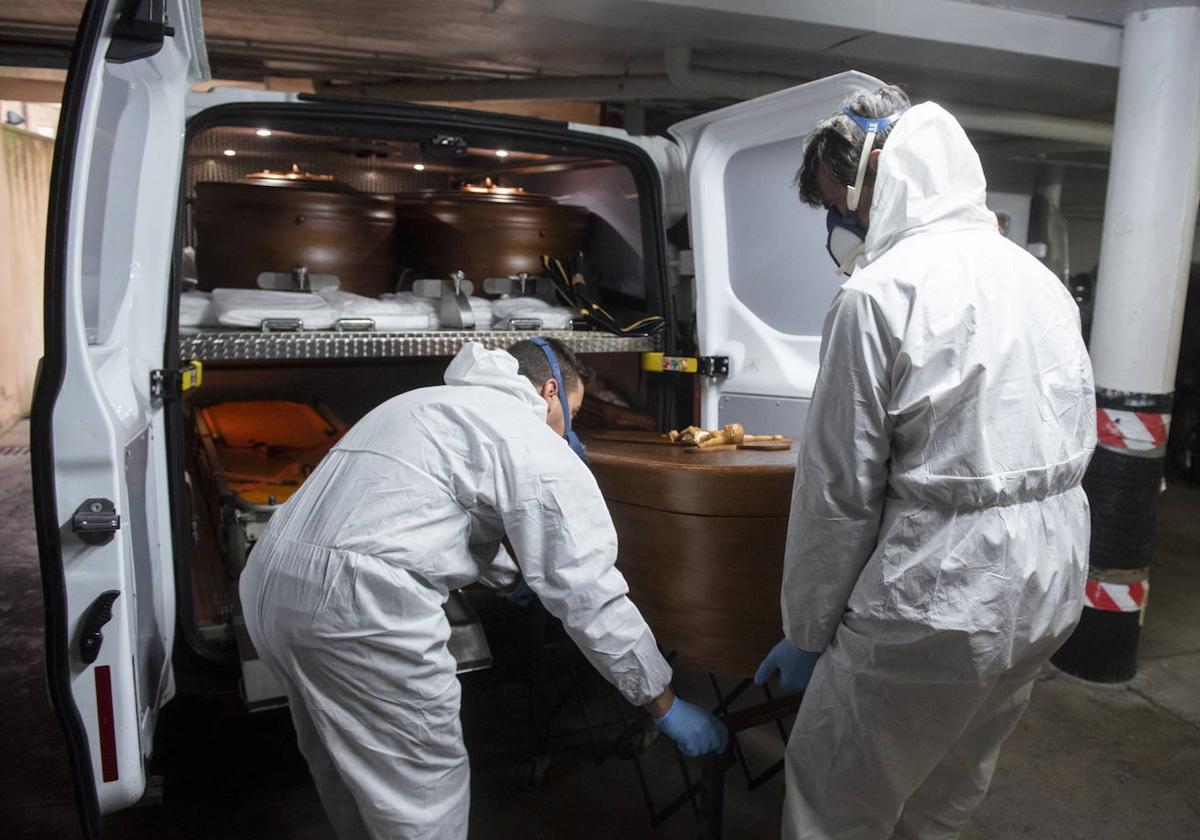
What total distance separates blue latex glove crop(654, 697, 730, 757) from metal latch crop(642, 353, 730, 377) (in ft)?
4.58

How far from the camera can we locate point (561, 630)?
290 cm

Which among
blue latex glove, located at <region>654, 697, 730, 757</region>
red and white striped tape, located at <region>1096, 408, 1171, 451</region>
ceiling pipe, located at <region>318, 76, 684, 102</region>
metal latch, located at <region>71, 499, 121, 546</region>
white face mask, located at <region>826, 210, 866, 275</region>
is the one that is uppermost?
ceiling pipe, located at <region>318, 76, 684, 102</region>

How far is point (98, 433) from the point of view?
1.58 metres

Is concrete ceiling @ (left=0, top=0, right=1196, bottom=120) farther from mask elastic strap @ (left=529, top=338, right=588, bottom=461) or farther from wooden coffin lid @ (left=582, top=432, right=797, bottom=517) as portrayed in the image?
wooden coffin lid @ (left=582, top=432, right=797, bottom=517)

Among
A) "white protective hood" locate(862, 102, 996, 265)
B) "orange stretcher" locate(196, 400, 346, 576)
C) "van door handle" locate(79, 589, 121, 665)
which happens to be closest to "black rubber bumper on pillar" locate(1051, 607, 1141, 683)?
"white protective hood" locate(862, 102, 996, 265)

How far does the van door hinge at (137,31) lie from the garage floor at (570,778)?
1.56 meters

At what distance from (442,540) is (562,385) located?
497mm

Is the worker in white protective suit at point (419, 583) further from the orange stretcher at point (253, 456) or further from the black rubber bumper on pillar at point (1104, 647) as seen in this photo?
the black rubber bumper on pillar at point (1104, 647)

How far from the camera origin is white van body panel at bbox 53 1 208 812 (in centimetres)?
157

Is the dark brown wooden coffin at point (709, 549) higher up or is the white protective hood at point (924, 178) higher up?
the white protective hood at point (924, 178)

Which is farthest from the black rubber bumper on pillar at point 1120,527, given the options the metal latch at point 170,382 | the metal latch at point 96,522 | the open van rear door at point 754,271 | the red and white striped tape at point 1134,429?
the metal latch at point 96,522

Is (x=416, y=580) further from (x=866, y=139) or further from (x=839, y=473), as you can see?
(x=866, y=139)

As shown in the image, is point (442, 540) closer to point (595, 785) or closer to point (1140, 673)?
point (595, 785)

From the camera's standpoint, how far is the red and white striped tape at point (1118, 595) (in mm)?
3623
